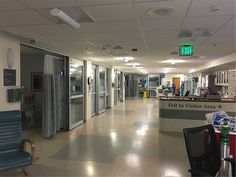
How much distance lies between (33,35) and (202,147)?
11.5 ft

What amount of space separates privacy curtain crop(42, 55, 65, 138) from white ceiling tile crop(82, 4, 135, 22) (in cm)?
300

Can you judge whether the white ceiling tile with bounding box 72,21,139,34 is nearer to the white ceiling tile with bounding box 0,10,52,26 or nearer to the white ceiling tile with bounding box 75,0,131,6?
the white ceiling tile with bounding box 0,10,52,26

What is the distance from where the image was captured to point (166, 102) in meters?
6.34

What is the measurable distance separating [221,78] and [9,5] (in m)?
9.69

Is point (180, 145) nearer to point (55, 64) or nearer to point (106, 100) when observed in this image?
point (55, 64)

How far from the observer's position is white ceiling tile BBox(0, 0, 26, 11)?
2.35 m

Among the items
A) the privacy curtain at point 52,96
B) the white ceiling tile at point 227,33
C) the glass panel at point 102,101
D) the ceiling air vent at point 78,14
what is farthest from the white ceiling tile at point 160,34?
the glass panel at point 102,101

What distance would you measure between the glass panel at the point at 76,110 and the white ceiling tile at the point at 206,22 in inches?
182

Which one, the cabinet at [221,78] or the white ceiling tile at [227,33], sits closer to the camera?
the white ceiling tile at [227,33]

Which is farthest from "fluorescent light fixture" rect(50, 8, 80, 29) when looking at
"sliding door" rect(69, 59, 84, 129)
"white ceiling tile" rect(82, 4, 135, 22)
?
"sliding door" rect(69, 59, 84, 129)

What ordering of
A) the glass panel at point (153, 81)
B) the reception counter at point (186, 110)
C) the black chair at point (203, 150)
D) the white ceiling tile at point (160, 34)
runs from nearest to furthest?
the black chair at point (203, 150) → the white ceiling tile at point (160, 34) → the reception counter at point (186, 110) → the glass panel at point (153, 81)

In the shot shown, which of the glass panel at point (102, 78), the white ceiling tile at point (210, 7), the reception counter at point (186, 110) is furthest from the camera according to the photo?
the glass panel at point (102, 78)

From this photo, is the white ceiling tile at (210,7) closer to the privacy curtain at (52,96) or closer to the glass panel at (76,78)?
the privacy curtain at (52,96)

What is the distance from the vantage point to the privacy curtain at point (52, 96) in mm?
Result: 5379
